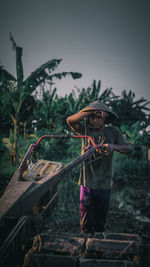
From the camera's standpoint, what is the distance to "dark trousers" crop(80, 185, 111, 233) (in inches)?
82.7

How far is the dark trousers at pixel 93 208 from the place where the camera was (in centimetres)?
210

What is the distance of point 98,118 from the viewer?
7.66ft

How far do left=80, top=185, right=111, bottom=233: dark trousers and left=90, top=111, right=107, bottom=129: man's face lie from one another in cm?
85

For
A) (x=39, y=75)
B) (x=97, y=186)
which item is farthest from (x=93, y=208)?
(x=39, y=75)

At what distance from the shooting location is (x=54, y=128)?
6.82 m

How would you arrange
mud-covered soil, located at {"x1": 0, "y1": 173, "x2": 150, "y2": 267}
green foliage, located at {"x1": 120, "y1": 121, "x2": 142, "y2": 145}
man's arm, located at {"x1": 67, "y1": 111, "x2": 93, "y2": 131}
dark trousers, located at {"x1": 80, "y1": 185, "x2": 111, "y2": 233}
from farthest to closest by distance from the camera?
green foliage, located at {"x1": 120, "y1": 121, "x2": 142, "y2": 145} < mud-covered soil, located at {"x1": 0, "y1": 173, "x2": 150, "y2": 267} < man's arm, located at {"x1": 67, "y1": 111, "x2": 93, "y2": 131} < dark trousers, located at {"x1": 80, "y1": 185, "x2": 111, "y2": 233}

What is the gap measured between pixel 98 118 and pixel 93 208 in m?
1.18

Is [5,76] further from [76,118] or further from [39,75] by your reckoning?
[76,118]

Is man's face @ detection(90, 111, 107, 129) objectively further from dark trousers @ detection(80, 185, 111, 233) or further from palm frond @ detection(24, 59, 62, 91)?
palm frond @ detection(24, 59, 62, 91)

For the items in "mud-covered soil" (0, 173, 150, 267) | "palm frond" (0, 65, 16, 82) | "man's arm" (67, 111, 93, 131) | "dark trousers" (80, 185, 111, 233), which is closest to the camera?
"dark trousers" (80, 185, 111, 233)

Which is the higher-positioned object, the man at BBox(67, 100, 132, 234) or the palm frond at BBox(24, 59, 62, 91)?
the palm frond at BBox(24, 59, 62, 91)

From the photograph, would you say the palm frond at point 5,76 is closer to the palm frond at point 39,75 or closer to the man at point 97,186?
the palm frond at point 39,75

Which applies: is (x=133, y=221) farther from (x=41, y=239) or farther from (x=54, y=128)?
(x=54, y=128)

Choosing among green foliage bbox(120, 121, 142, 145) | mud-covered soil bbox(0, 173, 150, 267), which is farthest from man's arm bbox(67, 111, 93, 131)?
green foliage bbox(120, 121, 142, 145)
